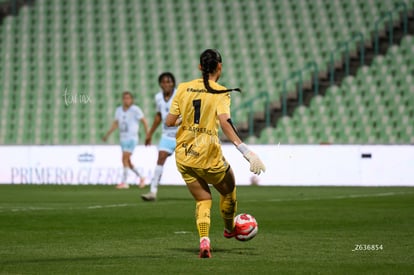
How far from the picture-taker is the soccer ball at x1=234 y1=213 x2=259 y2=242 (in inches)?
373

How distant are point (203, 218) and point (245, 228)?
0.74m

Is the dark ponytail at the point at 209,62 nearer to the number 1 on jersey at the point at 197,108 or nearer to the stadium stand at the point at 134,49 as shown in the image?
the number 1 on jersey at the point at 197,108

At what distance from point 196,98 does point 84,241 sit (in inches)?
89.4

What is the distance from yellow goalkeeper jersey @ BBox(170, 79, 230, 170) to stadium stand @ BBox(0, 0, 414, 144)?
1741cm

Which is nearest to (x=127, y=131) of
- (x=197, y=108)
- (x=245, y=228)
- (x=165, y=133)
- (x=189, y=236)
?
(x=165, y=133)

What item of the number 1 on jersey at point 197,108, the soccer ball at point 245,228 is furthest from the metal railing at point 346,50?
the number 1 on jersey at point 197,108

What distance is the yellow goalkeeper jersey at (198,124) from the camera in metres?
8.87

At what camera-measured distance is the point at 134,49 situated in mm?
29828

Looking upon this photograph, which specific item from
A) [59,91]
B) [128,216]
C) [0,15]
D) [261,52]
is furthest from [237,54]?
[128,216]

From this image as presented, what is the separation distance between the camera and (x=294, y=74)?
27484 mm

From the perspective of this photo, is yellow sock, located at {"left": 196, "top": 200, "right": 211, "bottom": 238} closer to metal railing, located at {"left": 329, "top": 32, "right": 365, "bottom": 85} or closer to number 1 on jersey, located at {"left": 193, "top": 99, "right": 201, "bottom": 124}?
number 1 on jersey, located at {"left": 193, "top": 99, "right": 201, "bottom": 124}

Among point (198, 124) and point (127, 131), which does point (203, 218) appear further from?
point (127, 131)

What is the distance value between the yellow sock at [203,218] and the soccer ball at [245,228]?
593 millimetres

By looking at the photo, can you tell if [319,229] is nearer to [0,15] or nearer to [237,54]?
[237,54]
